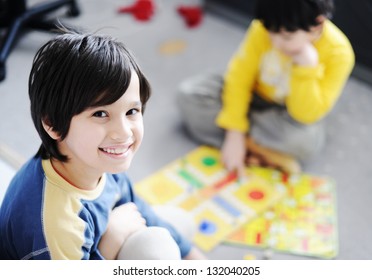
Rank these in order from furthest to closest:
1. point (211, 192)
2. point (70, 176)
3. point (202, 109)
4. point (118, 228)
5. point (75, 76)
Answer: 1. point (202, 109)
2. point (211, 192)
3. point (118, 228)
4. point (70, 176)
5. point (75, 76)

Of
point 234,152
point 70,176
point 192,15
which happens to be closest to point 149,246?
point 70,176

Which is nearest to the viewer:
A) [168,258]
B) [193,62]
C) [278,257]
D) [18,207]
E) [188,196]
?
[18,207]

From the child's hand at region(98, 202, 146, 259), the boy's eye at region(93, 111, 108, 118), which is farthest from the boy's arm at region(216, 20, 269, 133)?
the boy's eye at region(93, 111, 108, 118)

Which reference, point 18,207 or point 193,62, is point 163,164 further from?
point 18,207

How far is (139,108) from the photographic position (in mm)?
1010

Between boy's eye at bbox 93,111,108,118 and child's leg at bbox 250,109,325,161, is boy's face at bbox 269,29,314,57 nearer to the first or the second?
child's leg at bbox 250,109,325,161

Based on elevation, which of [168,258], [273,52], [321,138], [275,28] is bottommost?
[321,138]

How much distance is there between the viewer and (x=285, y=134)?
169 centimetres

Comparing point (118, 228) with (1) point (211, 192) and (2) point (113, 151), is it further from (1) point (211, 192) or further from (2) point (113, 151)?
(1) point (211, 192)

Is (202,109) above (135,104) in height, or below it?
below

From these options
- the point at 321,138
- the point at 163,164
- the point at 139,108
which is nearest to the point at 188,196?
the point at 163,164

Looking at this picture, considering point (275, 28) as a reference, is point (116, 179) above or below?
below

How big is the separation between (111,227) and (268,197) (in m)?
0.62

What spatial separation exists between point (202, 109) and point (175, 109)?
0.19 m
